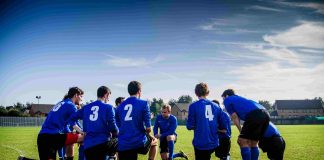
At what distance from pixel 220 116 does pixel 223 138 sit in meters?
2.15

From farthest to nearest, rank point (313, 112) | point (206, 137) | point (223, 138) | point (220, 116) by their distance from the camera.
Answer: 1. point (313, 112)
2. point (223, 138)
3. point (220, 116)
4. point (206, 137)

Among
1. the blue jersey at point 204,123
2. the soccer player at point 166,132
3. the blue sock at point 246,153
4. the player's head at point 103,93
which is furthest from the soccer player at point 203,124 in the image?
the soccer player at point 166,132

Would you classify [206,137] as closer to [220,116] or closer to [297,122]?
→ [220,116]

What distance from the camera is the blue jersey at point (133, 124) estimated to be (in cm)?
638

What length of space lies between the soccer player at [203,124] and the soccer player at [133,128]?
968 millimetres

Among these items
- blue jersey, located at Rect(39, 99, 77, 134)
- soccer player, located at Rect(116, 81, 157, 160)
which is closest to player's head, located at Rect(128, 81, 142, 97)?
soccer player, located at Rect(116, 81, 157, 160)

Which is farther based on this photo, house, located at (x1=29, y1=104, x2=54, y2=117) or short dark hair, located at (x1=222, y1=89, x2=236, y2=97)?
house, located at (x1=29, y1=104, x2=54, y2=117)

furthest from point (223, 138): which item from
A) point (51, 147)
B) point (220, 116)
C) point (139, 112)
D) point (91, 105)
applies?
point (51, 147)

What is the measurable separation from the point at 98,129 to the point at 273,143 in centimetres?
414

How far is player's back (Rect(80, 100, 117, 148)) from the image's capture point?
6.72m

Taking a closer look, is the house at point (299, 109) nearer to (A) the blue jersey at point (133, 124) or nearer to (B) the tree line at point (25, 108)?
(B) the tree line at point (25, 108)

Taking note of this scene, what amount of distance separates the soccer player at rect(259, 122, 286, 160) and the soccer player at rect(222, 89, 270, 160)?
0.79 feet

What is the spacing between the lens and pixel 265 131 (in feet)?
23.1

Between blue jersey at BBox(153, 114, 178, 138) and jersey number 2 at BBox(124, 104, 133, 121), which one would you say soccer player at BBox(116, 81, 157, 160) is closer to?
jersey number 2 at BBox(124, 104, 133, 121)
